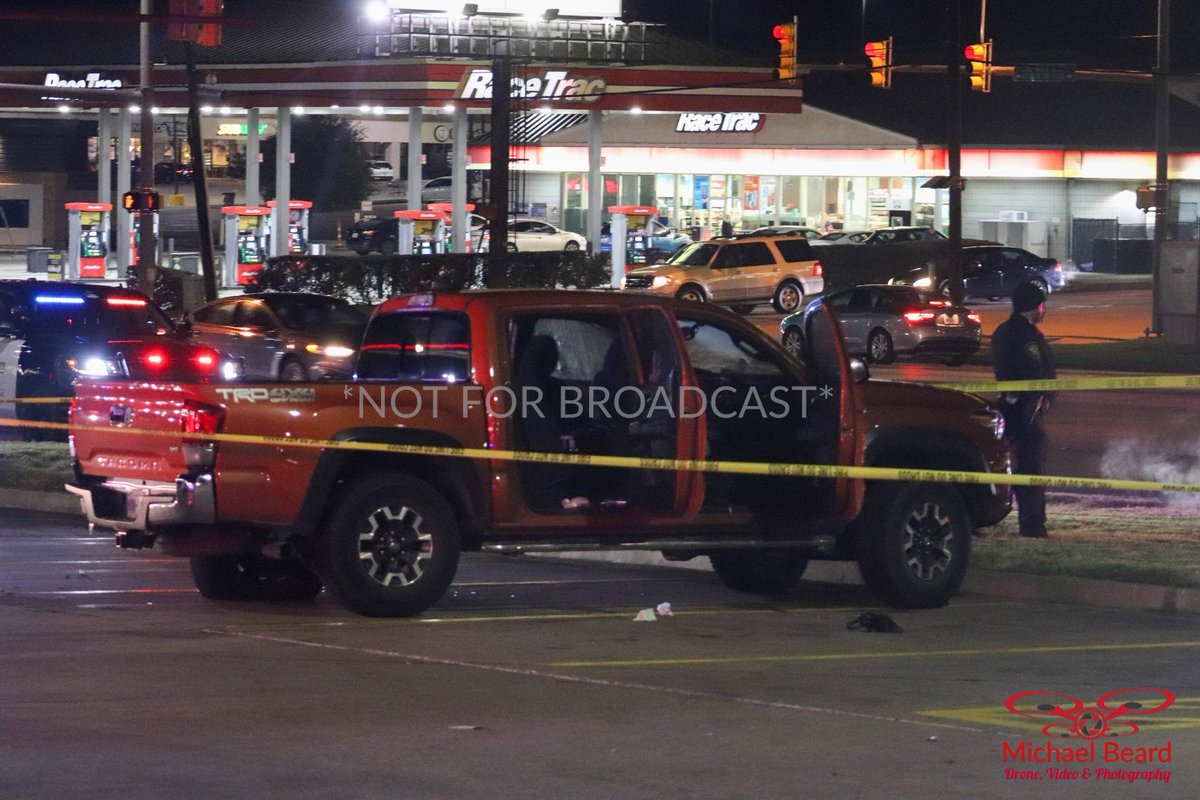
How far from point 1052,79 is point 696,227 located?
3138 cm

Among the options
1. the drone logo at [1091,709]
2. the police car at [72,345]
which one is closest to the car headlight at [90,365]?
the police car at [72,345]

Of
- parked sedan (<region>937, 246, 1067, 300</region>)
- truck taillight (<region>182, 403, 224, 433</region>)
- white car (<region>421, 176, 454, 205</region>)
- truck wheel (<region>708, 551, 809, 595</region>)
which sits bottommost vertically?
truck wheel (<region>708, 551, 809, 595</region>)

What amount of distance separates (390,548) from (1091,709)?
3.89 m

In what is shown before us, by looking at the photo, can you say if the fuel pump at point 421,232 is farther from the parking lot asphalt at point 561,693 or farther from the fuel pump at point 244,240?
the parking lot asphalt at point 561,693

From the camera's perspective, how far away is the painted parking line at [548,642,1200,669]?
8.74 m

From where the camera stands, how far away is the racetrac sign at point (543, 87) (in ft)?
149

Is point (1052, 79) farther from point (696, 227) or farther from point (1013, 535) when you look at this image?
point (696, 227)

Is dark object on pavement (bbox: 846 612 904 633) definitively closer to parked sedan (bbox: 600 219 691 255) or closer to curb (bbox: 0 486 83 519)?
curb (bbox: 0 486 83 519)

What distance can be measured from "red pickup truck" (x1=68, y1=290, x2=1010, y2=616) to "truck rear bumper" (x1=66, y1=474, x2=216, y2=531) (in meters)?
0.01

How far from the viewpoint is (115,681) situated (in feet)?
26.4

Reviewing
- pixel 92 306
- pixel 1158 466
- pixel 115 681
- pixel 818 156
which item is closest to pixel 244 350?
pixel 92 306

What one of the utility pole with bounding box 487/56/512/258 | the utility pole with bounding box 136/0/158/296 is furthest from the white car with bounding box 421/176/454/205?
the utility pole with bounding box 487/56/512/258

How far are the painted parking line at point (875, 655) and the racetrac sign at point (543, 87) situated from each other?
36799 millimetres

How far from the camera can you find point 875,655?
9.11m
